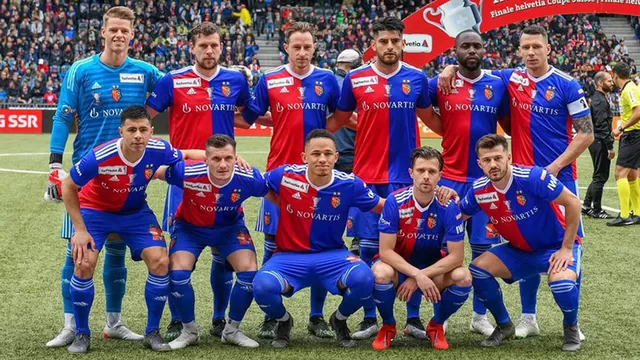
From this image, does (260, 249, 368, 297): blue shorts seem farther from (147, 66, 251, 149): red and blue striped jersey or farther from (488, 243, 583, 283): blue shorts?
(147, 66, 251, 149): red and blue striped jersey

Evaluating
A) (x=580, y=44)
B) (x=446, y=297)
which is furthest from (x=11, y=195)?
(x=580, y=44)

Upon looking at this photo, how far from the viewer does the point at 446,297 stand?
6.03 metres

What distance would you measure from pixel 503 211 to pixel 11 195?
9.46 metres

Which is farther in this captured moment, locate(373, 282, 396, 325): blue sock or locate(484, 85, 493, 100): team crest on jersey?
locate(484, 85, 493, 100): team crest on jersey

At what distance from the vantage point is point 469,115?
6559 millimetres

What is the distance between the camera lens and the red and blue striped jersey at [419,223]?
6.04 m

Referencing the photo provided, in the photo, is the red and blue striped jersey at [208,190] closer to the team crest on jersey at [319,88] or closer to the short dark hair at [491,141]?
the team crest on jersey at [319,88]

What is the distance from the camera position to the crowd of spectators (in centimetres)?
2992

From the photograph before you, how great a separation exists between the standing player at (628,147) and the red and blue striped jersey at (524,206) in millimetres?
5865

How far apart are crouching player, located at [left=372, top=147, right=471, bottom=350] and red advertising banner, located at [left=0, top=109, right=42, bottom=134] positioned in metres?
22.7

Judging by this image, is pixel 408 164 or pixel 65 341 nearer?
pixel 65 341

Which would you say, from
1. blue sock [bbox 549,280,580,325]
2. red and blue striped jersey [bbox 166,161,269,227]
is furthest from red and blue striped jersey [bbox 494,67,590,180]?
red and blue striped jersey [bbox 166,161,269,227]

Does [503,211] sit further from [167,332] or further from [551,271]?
[167,332]

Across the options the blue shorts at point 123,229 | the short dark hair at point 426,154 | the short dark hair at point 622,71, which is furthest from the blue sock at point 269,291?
the short dark hair at point 622,71
